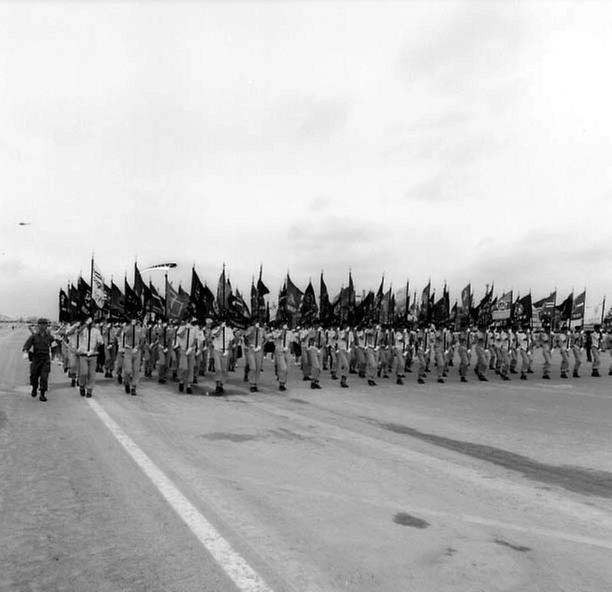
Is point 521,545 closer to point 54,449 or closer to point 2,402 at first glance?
point 54,449

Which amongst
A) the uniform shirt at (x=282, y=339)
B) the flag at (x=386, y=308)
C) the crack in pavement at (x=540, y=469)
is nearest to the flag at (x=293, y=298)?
the flag at (x=386, y=308)

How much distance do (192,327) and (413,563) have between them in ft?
40.4

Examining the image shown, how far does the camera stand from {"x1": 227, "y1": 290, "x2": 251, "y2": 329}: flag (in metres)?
19.0

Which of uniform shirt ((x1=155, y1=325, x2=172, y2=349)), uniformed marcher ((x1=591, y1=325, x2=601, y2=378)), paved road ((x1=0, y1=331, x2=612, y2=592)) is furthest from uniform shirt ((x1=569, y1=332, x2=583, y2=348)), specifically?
uniform shirt ((x1=155, y1=325, x2=172, y2=349))

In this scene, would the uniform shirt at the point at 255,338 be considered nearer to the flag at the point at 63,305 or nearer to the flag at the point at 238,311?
the flag at the point at 238,311

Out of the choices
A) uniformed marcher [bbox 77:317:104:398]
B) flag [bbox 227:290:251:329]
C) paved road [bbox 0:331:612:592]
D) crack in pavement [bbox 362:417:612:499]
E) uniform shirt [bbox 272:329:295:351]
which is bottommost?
crack in pavement [bbox 362:417:612:499]

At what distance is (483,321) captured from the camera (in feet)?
85.0

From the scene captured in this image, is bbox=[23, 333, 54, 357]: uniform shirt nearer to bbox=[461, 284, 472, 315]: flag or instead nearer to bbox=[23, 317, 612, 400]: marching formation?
bbox=[23, 317, 612, 400]: marching formation

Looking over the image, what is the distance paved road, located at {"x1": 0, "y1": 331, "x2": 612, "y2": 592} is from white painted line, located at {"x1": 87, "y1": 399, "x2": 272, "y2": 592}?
0.02 m

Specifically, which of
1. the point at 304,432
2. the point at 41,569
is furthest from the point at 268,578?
the point at 304,432

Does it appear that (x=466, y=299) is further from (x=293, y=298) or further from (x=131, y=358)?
(x=131, y=358)

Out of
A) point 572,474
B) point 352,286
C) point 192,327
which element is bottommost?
point 572,474

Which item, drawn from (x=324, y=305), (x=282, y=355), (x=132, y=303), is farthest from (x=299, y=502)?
(x=324, y=305)

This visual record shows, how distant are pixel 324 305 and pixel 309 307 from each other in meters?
1.02
